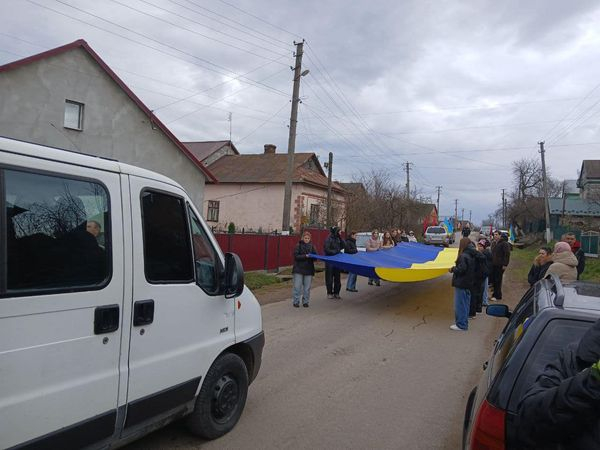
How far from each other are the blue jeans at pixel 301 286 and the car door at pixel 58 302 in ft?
24.6

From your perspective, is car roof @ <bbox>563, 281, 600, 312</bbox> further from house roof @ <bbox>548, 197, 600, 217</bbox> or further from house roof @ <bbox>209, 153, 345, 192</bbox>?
house roof @ <bbox>548, 197, 600, 217</bbox>

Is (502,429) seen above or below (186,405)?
above

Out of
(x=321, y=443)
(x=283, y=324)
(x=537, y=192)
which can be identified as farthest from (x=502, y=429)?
(x=537, y=192)

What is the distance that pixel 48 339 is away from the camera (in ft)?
7.81

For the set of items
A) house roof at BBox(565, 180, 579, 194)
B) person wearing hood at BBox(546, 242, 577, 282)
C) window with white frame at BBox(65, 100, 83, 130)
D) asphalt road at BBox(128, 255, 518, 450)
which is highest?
house roof at BBox(565, 180, 579, 194)

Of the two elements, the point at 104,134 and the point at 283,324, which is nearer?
the point at 283,324

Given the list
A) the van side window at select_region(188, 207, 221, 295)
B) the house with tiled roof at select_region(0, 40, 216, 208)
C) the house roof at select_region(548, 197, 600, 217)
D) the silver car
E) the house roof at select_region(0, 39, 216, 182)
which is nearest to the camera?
the van side window at select_region(188, 207, 221, 295)

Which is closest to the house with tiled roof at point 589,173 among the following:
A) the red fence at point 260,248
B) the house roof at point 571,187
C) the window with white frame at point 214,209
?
the house roof at point 571,187

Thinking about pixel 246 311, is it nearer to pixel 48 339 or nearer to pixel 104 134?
pixel 48 339

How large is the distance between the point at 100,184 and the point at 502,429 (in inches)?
99.4

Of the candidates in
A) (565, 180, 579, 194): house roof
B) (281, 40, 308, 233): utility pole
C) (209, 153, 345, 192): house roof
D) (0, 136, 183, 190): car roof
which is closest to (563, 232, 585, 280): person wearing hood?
(0, 136, 183, 190): car roof

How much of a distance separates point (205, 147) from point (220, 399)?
3971 centimetres

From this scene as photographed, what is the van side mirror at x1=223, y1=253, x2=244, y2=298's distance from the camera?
3754mm

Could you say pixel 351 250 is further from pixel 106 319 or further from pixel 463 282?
pixel 106 319
